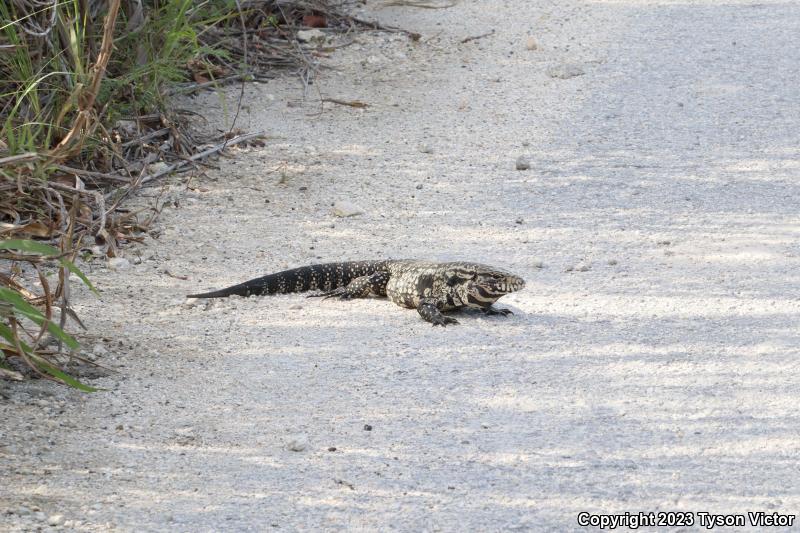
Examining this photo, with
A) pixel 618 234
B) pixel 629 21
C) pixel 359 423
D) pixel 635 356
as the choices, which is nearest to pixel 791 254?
pixel 618 234

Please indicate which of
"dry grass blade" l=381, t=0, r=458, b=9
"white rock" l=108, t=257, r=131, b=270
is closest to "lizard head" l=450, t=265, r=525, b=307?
"white rock" l=108, t=257, r=131, b=270

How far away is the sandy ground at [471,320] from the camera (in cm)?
377

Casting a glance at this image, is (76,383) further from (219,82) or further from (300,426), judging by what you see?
(219,82)

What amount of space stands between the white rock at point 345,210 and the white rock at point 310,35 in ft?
10.5

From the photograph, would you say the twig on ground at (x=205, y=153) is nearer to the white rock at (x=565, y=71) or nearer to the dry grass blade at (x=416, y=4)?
the white rock at (x=565, y=71)

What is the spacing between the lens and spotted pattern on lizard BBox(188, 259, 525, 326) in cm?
533

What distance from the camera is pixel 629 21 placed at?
32.5 ft

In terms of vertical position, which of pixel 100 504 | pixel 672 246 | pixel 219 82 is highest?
pixel 219 82

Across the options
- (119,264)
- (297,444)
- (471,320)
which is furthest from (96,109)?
(297,444)

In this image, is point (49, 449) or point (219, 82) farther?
point (219, 82)

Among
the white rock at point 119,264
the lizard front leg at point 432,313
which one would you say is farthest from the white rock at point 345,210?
the lizard front leg at point 432,313

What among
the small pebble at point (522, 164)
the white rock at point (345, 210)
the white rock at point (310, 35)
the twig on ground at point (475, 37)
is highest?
the twig on ground at point (475, 37)

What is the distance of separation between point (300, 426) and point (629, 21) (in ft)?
22.3

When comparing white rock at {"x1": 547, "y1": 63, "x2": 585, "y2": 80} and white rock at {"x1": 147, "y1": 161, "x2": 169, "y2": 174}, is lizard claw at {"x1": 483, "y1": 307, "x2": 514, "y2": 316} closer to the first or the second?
white rock at {"x1": 147, "y1": 161, "x2": 169, "y2": 174}
